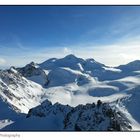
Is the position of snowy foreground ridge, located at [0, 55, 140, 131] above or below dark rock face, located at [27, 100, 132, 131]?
above

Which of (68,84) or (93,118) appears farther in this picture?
(68,84)

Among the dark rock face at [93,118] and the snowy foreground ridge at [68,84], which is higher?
the snowy foreground ridge at [68,84]

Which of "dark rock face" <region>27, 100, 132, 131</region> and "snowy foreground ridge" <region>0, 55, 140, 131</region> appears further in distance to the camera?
"snowy foreground ridge" <region>0, 55, 140, 131</region>

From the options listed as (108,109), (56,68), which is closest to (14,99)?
(56,68)

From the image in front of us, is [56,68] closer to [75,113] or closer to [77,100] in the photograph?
[77,100]

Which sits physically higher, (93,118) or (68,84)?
(68,84)

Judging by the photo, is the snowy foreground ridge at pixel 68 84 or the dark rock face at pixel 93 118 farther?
the snowy foreground ridge at pixel 68 84

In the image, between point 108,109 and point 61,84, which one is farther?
point 61,84

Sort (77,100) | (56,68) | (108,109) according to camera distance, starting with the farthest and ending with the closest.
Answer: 1. (56,68)
2. (77,100)
3. (108,109)
